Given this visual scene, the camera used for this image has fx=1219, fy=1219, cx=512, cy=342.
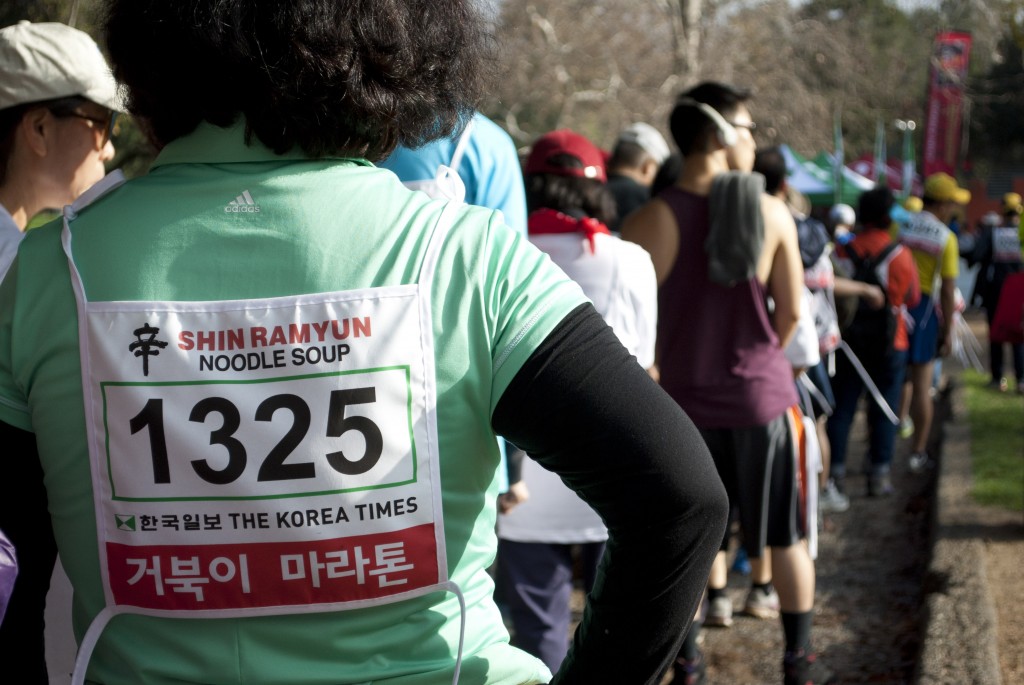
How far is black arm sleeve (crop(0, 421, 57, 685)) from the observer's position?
1404 millimetres

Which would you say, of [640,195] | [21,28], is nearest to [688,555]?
[21,28]

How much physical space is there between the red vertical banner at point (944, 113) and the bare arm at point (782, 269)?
24175 millimetres

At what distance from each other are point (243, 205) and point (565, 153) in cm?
263

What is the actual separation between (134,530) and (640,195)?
5.23m

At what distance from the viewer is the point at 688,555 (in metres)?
1.35

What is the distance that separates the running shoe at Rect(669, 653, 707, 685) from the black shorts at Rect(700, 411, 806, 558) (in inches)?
19.8

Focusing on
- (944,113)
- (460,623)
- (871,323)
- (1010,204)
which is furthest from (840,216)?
(944,113)

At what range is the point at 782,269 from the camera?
4277 mm

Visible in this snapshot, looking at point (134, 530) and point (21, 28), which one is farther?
point (21, 28)

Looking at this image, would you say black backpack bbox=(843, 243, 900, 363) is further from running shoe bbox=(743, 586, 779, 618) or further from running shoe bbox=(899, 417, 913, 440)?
running shoe bbox=(743, 586, 779, 618)

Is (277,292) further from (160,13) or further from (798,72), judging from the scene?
(798,72)

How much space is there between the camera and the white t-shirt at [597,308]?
371cm

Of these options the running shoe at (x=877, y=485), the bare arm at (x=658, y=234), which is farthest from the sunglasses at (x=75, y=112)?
the running shoe at (x=877, y=485)

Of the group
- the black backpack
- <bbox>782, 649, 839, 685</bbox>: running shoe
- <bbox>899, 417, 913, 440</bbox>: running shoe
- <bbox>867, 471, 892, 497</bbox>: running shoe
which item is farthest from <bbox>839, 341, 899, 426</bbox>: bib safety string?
<bbox>782, 649, 839, 685</bbox>: running shoe
